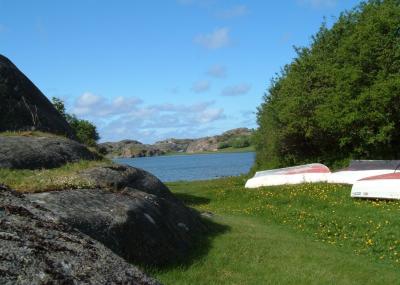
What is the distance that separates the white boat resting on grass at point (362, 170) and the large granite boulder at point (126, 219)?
15562mm

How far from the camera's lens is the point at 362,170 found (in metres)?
26.9

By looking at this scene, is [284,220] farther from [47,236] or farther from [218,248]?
[47,236]

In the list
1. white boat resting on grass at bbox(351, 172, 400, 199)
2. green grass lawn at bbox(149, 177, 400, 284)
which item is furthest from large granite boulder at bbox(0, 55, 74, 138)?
white boat resting on grass at bbox(351, 172, 400, 199)

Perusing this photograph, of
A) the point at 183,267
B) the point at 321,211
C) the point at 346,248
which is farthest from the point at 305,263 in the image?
the point at 321,211

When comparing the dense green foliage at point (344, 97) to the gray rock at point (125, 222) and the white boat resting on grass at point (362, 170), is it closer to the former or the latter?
the white boat resting on grass at point (362, 170)

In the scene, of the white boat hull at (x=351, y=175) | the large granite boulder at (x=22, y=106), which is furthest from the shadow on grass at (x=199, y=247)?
the white boat hull at (x=351, y=175)

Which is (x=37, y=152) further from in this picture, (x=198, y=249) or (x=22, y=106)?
(x=198, y=249)

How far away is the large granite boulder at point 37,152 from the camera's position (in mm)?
14156

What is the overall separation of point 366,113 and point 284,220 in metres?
14.2

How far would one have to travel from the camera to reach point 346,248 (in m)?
14.9

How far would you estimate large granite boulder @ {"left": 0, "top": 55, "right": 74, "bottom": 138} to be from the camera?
740 inches

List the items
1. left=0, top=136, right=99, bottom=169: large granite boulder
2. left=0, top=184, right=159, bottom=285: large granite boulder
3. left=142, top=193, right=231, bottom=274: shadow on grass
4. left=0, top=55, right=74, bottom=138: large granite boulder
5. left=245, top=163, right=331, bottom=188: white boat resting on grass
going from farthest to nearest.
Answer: left=245, top=163, right=331, bottom=188: white boat resting on grass
left=0, top=55, right=74, bottom=138: large granite boulder
left=0, top=136, right=99, bottom=169: large granite boulder
left=142, top=193, right=231, bottom=274: shadow on grass
left=0, top=184, right=159, bottom=285: large granite boulder

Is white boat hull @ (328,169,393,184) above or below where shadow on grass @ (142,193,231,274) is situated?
above

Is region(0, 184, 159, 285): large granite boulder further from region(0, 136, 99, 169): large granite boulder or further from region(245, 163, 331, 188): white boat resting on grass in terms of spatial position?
region(245, 163, 331, 188): white boat resting on grass
